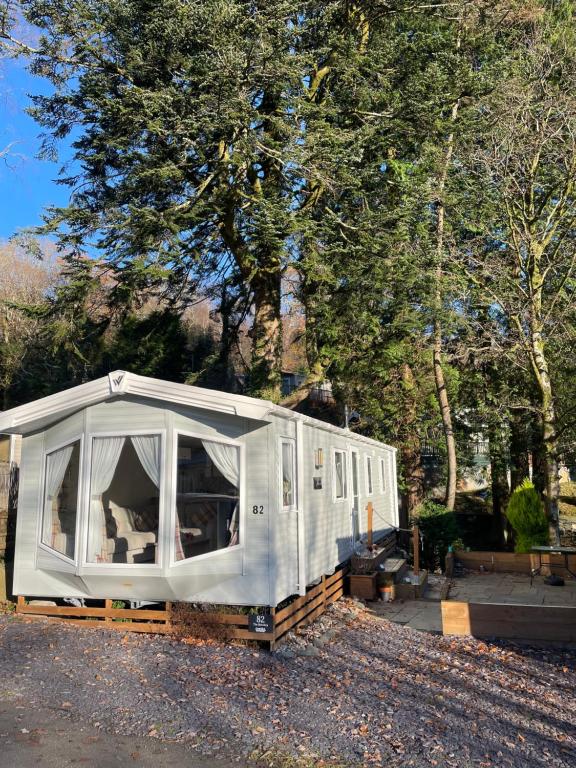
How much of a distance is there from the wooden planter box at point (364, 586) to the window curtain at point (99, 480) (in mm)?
4600

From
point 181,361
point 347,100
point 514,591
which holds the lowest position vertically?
point 514,591

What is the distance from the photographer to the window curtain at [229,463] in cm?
705

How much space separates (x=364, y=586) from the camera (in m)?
10.0

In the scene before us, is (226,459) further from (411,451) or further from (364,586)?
(411,451)

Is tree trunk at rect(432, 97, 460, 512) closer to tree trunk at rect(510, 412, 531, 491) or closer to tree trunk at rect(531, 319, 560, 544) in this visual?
tree trunk at rect(510, 412, 531, 491)

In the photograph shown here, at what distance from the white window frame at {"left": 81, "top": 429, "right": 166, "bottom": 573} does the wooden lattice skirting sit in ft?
1.97

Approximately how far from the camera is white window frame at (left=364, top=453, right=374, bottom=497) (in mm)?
12785

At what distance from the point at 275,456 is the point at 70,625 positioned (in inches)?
118

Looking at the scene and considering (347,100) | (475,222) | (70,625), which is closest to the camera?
(70,625)

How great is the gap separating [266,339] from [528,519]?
7.31 meters

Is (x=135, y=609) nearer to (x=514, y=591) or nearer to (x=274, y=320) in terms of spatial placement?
(x=514, y=591)

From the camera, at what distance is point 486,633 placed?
7379 mm

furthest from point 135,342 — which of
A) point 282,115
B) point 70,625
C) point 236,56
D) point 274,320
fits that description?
point 70,625

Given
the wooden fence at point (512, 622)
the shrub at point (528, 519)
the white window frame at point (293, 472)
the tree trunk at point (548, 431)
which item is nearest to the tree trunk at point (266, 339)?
the white window frame at point (293, 472)
